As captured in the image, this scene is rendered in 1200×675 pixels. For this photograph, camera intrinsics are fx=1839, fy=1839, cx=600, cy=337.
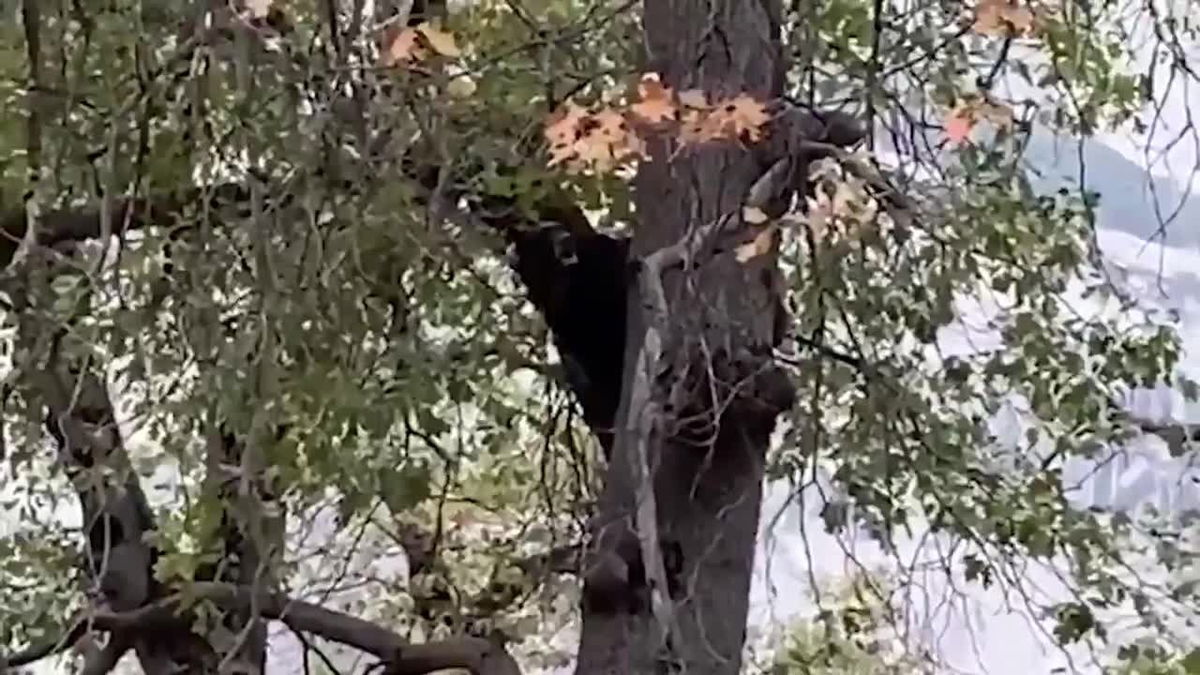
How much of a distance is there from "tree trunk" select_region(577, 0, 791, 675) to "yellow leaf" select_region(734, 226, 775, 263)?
0.31 ft

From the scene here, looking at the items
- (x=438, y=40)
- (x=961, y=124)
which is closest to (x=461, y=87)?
(x=438, y=40)

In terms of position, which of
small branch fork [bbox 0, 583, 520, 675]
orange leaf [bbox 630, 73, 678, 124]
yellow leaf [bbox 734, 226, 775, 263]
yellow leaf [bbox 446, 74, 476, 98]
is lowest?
small branch fork [bbox 0, 583, 520, 675]

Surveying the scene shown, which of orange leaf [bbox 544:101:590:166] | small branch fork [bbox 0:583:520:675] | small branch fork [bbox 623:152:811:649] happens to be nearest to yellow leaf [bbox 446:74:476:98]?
orange leaf [bbox 544:101:590:166]

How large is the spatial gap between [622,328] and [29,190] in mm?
877

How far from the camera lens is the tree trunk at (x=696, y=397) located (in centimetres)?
210

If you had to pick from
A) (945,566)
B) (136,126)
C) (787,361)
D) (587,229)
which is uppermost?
(587,229)

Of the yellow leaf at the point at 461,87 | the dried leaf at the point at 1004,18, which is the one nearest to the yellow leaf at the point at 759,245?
the dried leaf at the point at 1004,18

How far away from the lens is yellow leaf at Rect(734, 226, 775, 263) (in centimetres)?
188

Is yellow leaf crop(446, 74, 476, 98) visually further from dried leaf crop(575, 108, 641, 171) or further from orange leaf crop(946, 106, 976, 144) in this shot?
orange leaf crop(946, 106, 976, 144)

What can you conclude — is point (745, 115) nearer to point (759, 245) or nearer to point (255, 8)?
point (759, 245)

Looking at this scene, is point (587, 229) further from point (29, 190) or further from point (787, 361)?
point (29, 190)

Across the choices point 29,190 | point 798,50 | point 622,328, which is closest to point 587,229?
point 622,328

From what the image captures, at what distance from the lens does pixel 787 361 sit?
2.15 metres

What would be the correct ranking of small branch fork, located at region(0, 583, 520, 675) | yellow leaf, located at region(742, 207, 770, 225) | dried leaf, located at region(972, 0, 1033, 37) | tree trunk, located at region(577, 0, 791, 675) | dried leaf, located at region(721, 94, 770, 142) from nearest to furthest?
dried leaf, located at region(972, 0, 1033, 37) → dried leaf, located at region(721, 94, 770, 142) → yellow leaf, located at region(742, 207, 770, 225) → tree trunk, located at region(577, 0, 791, 675) → small branch fork, located at region(0, 583, 520, 675)
